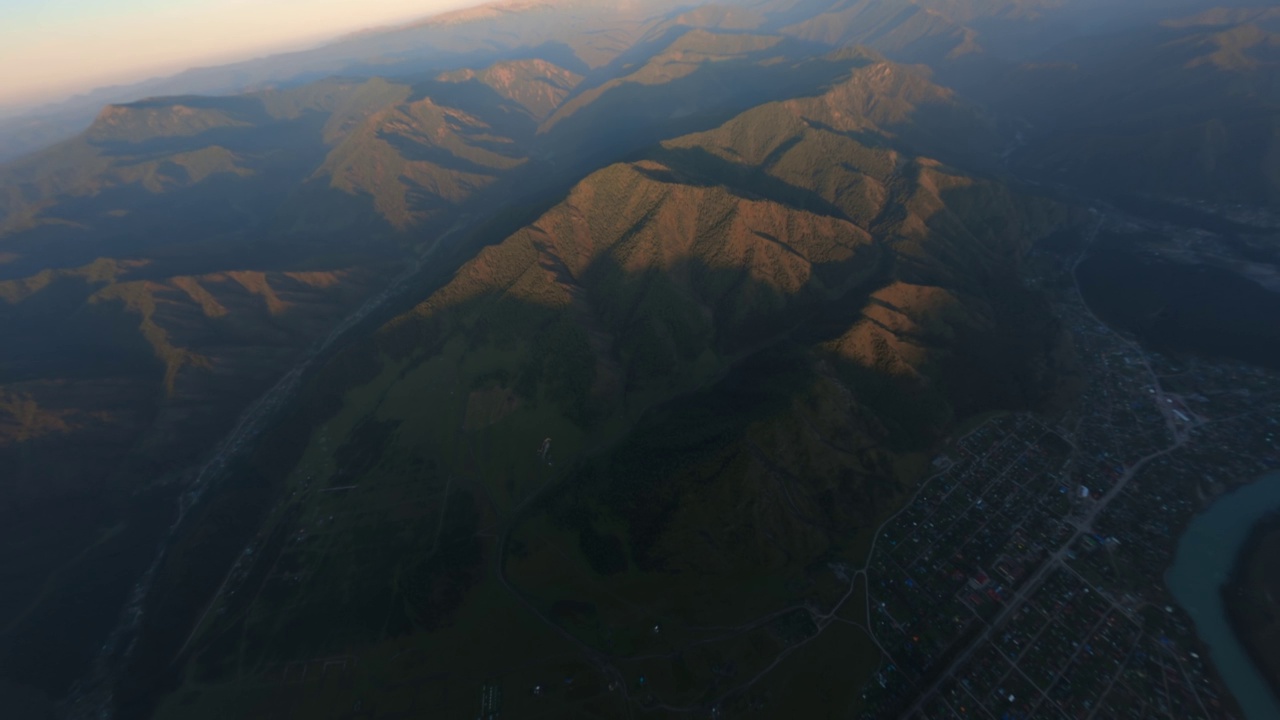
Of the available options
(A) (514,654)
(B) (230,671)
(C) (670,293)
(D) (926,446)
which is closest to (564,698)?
(A) (514,654)

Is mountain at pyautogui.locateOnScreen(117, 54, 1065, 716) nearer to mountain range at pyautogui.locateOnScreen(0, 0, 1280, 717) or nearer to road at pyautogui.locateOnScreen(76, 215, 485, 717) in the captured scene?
mountain range at pyautogui.locateOnScreen(0, 0, 1280, 717)

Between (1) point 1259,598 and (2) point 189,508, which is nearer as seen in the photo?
(1) point 1259,598

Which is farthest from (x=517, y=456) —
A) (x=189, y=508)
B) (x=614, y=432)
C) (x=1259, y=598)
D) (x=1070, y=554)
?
(x=1259, y=598)

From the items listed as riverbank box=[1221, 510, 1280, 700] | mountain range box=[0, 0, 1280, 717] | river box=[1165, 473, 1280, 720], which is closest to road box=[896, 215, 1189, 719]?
river box=[1165, 473, 1280, 720]

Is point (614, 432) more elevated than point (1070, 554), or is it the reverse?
point (614, 432)

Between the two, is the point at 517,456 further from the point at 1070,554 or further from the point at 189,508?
the point at 1070,554

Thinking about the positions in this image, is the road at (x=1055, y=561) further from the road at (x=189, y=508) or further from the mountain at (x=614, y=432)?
the road at (x=189, y=508)

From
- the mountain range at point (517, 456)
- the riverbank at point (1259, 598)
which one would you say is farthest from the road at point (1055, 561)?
the riverbank at point (1259, 598)
